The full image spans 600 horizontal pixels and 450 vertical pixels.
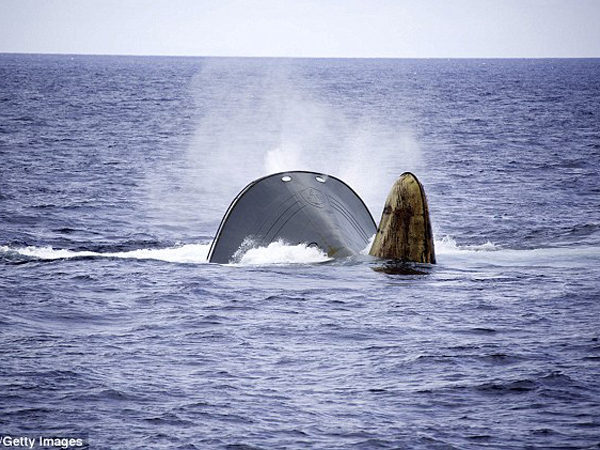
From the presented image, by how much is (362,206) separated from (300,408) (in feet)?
39.3

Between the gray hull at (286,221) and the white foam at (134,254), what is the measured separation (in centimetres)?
88

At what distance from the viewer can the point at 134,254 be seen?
73.4ft

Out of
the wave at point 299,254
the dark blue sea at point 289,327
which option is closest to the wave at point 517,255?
the wave at point 299,254

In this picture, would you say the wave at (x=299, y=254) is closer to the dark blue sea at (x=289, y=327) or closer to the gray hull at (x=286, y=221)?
the dark blue sea at (x=289, y=327)

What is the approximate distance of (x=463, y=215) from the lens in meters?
30.1

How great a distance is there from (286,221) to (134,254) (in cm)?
378

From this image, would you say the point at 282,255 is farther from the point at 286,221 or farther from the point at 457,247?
the point at 457,247

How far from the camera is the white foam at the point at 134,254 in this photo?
70.4 feet

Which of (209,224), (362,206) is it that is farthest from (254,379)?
(209,224)

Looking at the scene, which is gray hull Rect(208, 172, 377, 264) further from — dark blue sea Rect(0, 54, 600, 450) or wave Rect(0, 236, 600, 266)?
dark blue sea Rect(0, 54, 600, 450)

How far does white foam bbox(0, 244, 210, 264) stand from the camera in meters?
21.5

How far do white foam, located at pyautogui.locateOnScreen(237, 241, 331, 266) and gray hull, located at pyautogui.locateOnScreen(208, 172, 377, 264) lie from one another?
12cm
